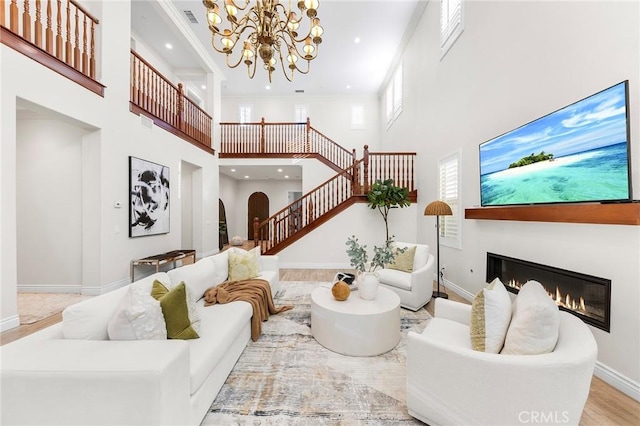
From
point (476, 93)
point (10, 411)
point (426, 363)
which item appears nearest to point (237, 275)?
point (10, 411)

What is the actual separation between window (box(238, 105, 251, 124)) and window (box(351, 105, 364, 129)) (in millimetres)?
3986

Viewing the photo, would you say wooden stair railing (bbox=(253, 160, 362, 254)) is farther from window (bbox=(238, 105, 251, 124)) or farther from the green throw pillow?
window (bbox=(238, 105, 251, 124))

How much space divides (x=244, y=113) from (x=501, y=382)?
10454 millimetres

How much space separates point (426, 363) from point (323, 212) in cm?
493

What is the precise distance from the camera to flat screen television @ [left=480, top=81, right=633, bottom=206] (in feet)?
5.74

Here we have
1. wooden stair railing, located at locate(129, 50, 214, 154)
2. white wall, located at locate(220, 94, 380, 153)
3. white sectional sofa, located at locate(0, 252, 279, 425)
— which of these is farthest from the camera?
white wall, located at locate(220, 94, 380, 153)

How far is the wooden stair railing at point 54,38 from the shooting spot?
274 cm

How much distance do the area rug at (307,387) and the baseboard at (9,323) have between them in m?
2.63

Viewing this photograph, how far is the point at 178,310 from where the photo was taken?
68.8 inches

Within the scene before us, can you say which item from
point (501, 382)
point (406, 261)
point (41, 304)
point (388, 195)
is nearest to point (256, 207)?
point (388, 195)

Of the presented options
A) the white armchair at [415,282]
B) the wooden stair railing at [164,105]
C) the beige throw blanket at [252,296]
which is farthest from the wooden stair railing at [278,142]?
the beige throw blanket at [252,296]

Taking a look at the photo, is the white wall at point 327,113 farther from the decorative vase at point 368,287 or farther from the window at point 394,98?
the decorative vase at point 368,287

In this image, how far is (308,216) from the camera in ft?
20.7

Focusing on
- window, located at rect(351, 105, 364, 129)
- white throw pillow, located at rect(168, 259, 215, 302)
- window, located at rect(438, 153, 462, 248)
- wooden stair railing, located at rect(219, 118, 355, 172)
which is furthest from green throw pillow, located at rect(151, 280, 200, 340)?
window, located at rect(351, 105, 364, 129)
